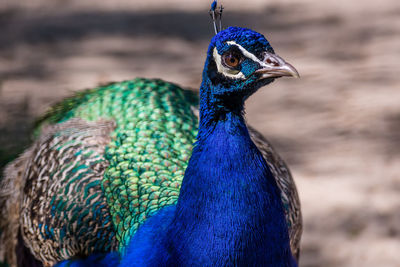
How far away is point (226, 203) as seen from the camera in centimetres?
148

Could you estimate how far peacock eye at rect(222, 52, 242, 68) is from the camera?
1456 millimetres

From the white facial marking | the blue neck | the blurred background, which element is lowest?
the blue neck

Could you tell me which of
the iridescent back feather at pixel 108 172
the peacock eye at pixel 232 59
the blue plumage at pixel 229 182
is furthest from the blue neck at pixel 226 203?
the iridescent back feather at pixel 108 172

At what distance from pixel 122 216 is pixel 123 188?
104 mm

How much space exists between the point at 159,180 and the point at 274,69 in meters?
0.67

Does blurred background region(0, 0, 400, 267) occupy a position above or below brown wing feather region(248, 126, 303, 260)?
above

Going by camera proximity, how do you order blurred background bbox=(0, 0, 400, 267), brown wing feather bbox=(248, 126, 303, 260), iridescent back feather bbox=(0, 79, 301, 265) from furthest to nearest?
blurred background bbox=(0, 0, 400, 267), brown wing feather bbox=(248, 126, 303, 260), iridescent back feather bbox=(0, 79, 301, 265)

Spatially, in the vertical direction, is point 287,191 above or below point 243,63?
below

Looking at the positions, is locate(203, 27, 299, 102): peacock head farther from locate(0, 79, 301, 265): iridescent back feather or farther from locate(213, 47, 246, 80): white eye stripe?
locate(0, 79, 301, 265): iridescent back feather

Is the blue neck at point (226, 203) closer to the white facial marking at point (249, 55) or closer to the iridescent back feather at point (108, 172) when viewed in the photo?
the white facial marking at point (249, 55)

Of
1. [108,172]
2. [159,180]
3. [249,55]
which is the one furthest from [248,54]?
[108,172]

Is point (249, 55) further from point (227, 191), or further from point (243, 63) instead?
point (227, 191)

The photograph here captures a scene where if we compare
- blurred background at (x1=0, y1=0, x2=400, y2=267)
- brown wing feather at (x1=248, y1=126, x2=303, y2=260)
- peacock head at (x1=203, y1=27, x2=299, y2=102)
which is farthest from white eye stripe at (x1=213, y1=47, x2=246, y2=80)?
blurred background at (x1=0, y1=0, x2=400, y2=267)

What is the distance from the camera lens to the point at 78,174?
196 centimetres
